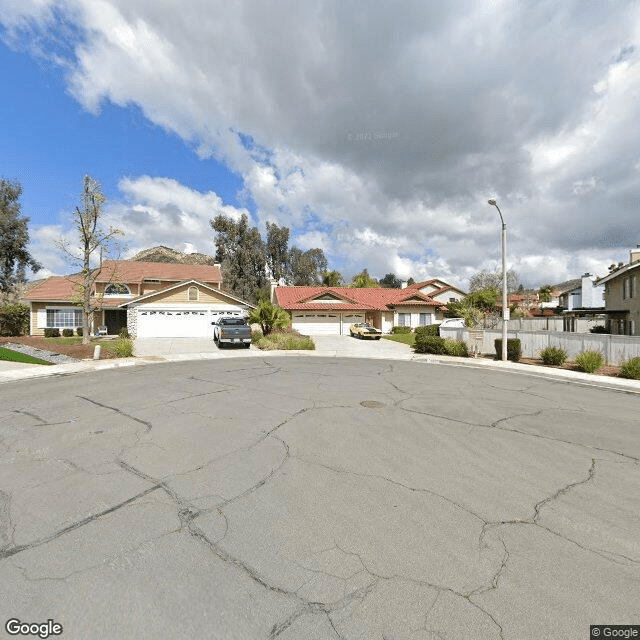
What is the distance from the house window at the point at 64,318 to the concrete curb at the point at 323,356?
1588cm

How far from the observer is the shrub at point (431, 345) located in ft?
68.8

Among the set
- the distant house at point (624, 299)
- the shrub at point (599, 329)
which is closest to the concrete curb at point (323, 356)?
the distant house at point (624, 299)

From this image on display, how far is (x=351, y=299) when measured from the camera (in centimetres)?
3662

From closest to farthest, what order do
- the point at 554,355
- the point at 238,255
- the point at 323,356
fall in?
the point at 554,355
the point at 323,356
the point at 238,255

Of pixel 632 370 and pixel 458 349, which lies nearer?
pixel 632 370

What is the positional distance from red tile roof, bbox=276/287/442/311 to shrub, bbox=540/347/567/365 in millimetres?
20157

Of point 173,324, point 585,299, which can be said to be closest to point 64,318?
point 173,324

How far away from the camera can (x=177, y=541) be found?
3594 mm

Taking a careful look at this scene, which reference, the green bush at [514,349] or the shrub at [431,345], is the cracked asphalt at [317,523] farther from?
the shrub at [431,345]

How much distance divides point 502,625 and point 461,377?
12.0 m

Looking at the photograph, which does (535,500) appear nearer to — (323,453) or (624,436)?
(323,453)

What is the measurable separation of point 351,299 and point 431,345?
16200mm

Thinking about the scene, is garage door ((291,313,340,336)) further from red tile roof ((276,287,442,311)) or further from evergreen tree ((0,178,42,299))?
evergreen tree ((0,178,42,299))

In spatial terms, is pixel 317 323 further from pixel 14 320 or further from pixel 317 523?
pixel 317 523
